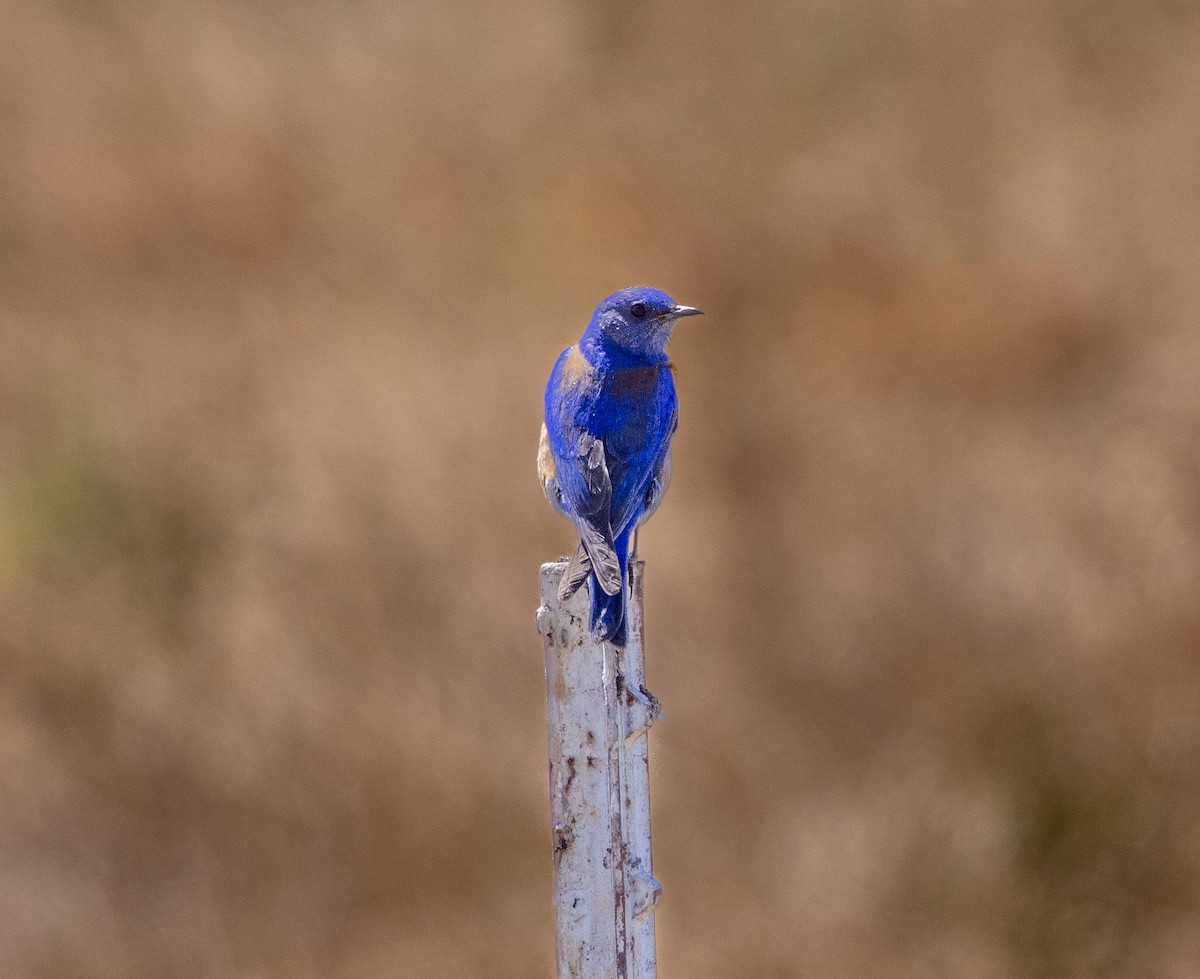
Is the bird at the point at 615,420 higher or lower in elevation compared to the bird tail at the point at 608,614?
higher

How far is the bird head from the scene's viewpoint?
11.3ft

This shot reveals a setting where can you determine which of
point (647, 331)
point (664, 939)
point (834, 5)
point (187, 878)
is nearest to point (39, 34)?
point (834, 5)

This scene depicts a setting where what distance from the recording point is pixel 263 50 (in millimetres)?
10398

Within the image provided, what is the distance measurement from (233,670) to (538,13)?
5.74 m

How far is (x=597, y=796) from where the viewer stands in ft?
8.77

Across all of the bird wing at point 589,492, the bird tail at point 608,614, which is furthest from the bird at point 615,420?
the bird tail at point 608,614

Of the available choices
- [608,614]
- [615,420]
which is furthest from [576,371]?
[608,614]

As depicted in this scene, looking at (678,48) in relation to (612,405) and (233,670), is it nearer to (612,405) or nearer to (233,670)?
(233,670)

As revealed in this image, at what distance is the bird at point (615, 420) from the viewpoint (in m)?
3.19

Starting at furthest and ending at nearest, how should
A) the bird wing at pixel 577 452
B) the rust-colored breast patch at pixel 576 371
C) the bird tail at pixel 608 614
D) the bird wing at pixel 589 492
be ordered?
1. the rust-colored breast patch at pixel 576 371
2. the bird wing at pixel 577 452
3. the bird wing at pixel 589 492
4. the bird tail at pixel 608 614

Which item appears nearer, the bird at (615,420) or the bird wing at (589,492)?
the bird wing at (589,492)

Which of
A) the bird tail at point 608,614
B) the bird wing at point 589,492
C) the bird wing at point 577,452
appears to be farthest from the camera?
the bird wing at point 577,452

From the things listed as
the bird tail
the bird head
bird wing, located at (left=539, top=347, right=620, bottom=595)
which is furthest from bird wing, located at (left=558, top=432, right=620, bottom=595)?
the bird head

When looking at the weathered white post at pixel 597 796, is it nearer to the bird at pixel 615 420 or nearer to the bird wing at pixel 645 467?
the bird at pixel 615 420
